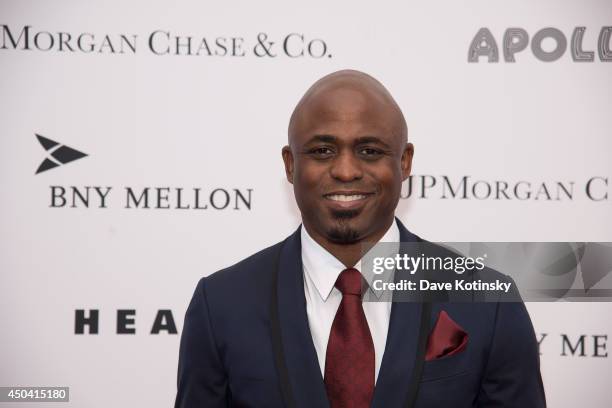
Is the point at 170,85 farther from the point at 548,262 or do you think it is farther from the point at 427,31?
the point at 548,262

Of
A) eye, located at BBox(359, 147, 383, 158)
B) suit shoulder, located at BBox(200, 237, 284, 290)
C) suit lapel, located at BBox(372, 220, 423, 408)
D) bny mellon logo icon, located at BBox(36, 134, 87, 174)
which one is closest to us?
suit lapel, located at BBox(372, 220, 423, 408)

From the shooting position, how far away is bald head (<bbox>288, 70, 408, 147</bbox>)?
4.84 feet

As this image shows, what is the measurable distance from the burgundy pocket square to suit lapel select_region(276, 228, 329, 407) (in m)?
0.24

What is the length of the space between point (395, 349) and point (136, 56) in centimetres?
135

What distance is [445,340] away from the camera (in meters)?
1.43

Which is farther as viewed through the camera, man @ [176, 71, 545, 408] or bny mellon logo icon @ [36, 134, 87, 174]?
bny mellon logo icon @ [36, 134, 87, 174]

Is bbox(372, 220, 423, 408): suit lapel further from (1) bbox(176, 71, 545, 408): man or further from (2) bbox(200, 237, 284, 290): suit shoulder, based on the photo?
(2) bbox(200, 237, 284, 290): suit shoulder

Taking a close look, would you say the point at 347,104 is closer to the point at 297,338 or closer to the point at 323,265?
the point at 323,265

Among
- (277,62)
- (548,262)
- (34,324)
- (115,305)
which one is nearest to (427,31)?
(277,62)

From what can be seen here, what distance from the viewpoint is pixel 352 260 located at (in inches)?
60.4

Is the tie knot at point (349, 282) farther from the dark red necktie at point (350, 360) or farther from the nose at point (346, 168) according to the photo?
the nose at point (346, 168)

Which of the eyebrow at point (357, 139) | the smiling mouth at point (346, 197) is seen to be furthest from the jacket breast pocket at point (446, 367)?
the eyebrow at point (357, 139)

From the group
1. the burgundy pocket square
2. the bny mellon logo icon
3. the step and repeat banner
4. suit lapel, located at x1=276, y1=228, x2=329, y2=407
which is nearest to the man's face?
suit lapel, located at x1=276, y1=228, x2=329, y2=407

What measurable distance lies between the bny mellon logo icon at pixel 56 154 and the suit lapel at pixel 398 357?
126cm
